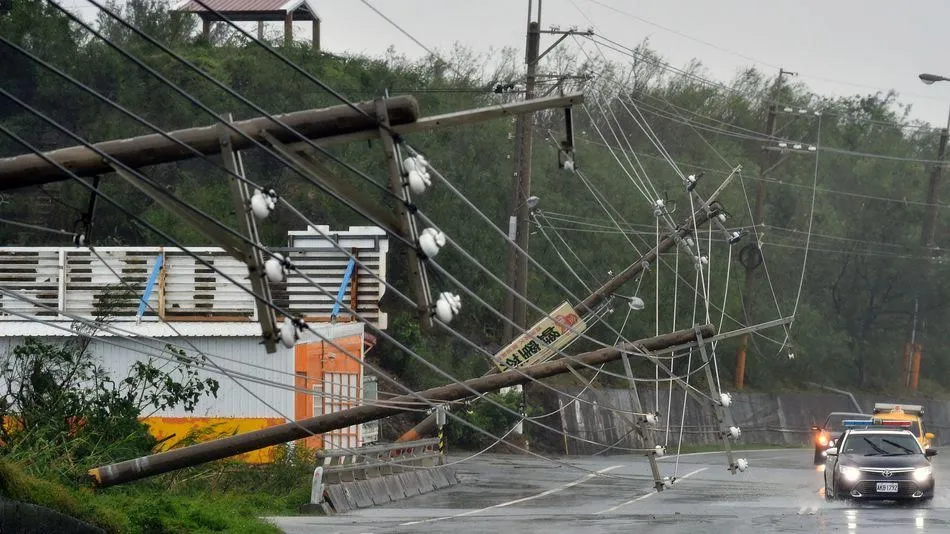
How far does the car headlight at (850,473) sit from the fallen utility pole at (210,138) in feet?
55.4

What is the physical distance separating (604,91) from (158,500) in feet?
167

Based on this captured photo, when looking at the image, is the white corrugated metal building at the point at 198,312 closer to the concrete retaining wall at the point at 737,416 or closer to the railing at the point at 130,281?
the railing at the point at 130,281

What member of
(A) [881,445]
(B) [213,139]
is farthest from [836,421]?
(B) [213,139]

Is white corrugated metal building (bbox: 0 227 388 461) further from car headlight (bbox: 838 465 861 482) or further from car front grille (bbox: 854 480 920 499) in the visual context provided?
car front grille (bbox: 854 480 920 499)

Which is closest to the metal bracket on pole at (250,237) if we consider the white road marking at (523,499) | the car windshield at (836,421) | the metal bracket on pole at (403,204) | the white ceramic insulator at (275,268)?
the white ceramic insulator at (275,268)

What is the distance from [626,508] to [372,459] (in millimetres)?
4579

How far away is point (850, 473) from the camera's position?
27422 mm

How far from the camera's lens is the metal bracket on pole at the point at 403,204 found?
1258cm

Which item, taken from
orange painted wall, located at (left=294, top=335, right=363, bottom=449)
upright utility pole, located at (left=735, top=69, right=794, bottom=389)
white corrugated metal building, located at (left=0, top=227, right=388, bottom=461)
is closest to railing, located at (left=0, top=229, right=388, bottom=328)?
white corrugated metal building, located at (left=0, top=227, right=388, bottom=461)

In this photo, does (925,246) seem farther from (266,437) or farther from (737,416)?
(266,437)

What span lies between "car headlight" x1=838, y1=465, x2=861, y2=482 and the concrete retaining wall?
19.3m

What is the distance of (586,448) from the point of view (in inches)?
1909

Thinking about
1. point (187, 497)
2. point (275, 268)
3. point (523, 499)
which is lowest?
point (523, 499)

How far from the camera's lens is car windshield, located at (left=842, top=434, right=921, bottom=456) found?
28.0 m
